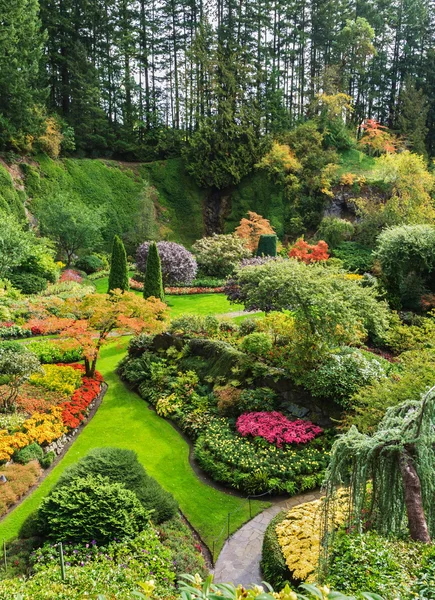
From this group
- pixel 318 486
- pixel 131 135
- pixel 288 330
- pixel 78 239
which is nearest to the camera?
pixel 318 486

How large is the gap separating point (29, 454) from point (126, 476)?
11.2ft

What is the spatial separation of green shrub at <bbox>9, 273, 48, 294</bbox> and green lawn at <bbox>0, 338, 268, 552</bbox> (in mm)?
9350

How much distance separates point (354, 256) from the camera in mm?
26797

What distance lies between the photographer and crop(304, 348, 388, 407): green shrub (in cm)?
1088

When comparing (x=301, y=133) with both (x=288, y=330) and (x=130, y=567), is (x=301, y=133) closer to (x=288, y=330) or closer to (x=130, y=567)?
(x=288, y=330)

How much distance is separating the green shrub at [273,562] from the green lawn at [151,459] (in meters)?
1.04

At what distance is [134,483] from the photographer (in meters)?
7.76

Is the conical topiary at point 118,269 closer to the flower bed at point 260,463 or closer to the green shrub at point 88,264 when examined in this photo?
Answer: the green shrub at point 88,264

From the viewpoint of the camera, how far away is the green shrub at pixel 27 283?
861 inches

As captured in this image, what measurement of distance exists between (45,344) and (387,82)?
41.8 metres

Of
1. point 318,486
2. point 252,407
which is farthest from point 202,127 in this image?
point 318,486

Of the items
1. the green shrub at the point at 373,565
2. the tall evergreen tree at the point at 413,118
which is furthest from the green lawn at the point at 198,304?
the tall evergreen tree at the point at 413,118

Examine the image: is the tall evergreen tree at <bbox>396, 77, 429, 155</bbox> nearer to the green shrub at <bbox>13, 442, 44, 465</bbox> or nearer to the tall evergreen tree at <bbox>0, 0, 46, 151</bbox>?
Result: the tall evergreen tree at <bbox>0, 0, 46, 151</bbox>

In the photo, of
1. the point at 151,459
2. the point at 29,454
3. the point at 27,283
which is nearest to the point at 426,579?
the point at 151,459
